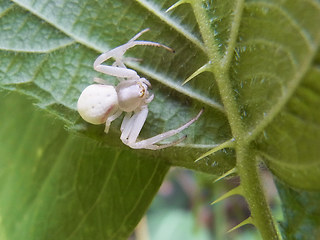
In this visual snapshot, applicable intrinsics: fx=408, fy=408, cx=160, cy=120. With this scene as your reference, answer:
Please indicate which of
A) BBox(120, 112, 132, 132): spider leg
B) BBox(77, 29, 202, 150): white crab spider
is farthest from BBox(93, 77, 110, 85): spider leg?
BBox(120, 112, 132, 132): spider leg

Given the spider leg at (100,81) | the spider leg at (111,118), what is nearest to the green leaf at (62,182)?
the spider leg at (111,118)

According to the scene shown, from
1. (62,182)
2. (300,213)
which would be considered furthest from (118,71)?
(300,213)

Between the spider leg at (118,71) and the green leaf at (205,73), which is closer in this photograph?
the green leaf at (205,73)

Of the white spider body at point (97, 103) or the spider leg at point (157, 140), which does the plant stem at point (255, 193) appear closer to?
the spider leg at point (157, 140)

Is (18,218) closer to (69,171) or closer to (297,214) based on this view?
(69,171)

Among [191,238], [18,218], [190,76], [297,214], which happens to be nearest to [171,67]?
[190,76]

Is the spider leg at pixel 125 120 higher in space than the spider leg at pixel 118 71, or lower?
lower

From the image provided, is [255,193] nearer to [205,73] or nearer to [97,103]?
[205,73]
